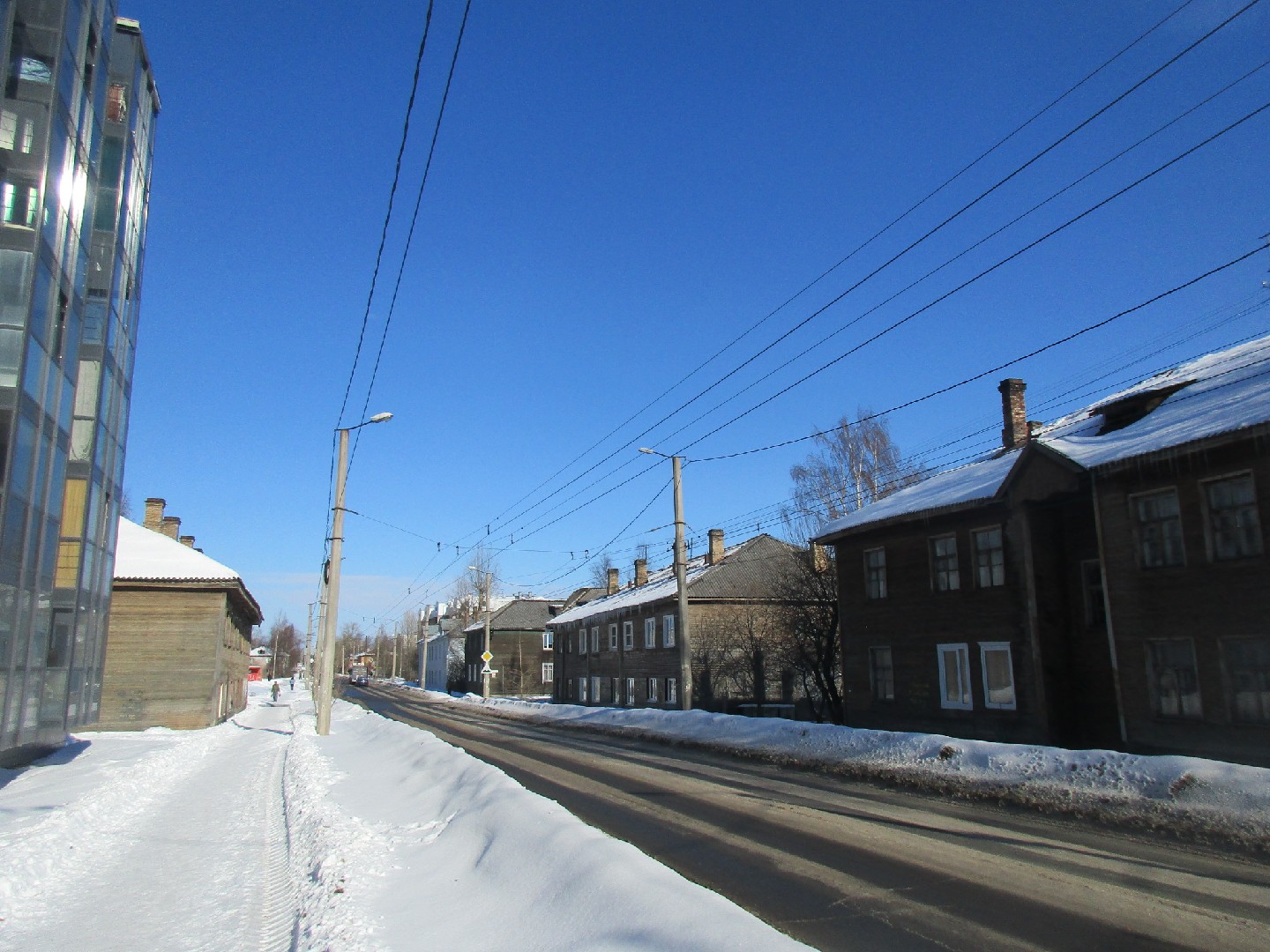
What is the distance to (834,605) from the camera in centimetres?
3219

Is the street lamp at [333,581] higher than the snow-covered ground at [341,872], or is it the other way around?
the street lamp at [333,581]

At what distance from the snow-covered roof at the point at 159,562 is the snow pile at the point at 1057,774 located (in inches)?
878

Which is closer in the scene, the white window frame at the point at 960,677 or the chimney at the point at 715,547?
the white window frame at the point at 960,677

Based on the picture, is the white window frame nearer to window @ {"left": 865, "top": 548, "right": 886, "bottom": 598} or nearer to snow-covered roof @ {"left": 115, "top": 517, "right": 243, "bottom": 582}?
window @ {"left": 865, "top": 548, "right": 886, "bottom": 598}

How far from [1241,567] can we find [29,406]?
831 inches

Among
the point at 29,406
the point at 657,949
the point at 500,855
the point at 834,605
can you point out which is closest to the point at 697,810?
the point at 500,855

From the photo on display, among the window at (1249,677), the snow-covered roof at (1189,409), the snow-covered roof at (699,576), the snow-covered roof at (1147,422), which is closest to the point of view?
the window at (1249,677)

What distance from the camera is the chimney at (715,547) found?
47125 mm

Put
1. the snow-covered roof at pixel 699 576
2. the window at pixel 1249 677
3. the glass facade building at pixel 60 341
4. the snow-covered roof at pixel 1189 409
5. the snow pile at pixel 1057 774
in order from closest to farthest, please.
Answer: the snow pile at pixel 1057 774 < the glass facade building at pixel 60 341 < the window at pixel 1249 677 < the snow-covered roof at pixel 1189 409 < the snow-covered roof at pixel 699 576

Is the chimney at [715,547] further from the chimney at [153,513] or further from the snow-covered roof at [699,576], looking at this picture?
the chimney at [153,513]

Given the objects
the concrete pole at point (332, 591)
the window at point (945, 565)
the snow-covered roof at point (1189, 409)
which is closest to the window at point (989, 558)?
the window at point (945, 565)

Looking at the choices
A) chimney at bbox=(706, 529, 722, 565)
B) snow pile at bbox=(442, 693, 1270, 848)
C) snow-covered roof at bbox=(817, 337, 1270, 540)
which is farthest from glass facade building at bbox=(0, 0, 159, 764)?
chimney at bbox=(706, 529, 722, 565)

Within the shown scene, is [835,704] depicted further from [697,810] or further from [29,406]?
[29,406]

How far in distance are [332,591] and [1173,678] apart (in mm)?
19972
